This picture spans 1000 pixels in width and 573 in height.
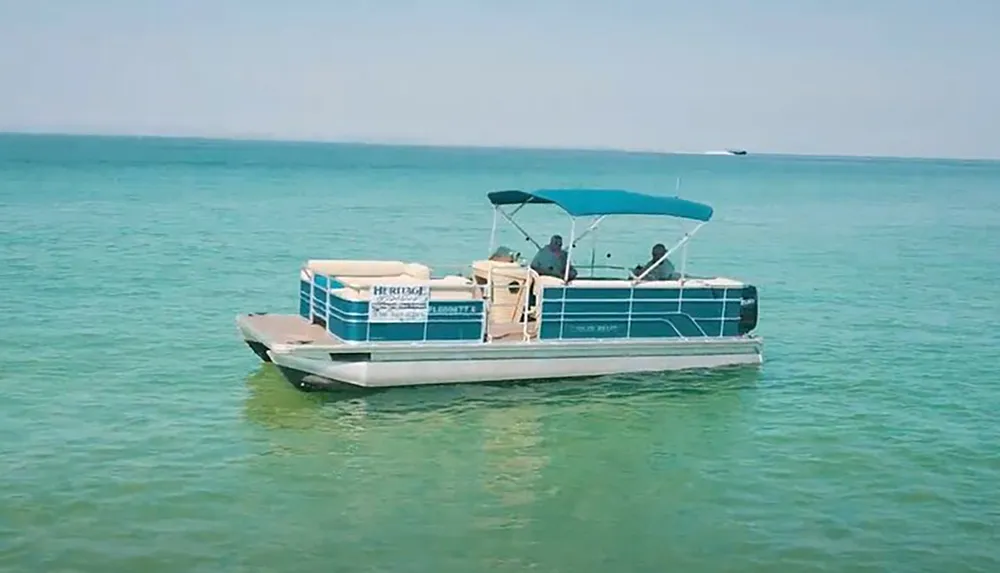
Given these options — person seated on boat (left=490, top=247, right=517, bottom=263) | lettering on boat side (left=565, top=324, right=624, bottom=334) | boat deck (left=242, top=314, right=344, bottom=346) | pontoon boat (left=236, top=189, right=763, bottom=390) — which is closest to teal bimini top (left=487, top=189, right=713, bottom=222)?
pontoon boat (left=236, top=189, right=763, bottom=390)

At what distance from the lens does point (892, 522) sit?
12641 mm

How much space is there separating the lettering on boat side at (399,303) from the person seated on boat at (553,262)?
7.54 ft

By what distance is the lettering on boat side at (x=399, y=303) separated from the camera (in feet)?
53.6

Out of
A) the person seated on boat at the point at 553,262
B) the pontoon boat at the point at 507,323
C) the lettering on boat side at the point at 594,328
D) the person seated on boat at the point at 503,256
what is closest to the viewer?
the pontoon boat at the point at 507,323

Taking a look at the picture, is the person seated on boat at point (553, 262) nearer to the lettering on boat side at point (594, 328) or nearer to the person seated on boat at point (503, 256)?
the person seated on boat at point (503, 256)

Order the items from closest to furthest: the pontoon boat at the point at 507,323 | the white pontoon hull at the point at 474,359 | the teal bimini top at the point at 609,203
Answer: the white pontoon hull at the point at 474,359
the pontoon boat at the point at 507,323
the teal bimini top at the point at 609,203

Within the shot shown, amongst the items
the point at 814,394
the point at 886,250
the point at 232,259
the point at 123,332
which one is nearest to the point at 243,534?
the point at 814,394

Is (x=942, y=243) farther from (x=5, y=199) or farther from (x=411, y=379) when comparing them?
(x=5, y=199)

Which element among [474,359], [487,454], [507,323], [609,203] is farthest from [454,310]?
[609,203]

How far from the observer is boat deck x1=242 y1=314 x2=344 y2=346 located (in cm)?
1669

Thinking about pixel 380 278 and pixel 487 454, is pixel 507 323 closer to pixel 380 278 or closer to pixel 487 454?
pixel 380 278

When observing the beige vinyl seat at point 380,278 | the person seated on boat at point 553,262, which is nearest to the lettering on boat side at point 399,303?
the beige vinyl seat at point 380,278

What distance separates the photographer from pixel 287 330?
57.4 ft

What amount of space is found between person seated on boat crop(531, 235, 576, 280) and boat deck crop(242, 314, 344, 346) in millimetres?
3344
